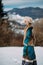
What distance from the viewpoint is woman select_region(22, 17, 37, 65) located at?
1565 mm

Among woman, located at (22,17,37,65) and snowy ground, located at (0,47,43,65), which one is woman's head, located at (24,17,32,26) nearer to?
woman, located at (22,17,37,65)

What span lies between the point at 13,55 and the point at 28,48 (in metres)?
0.16

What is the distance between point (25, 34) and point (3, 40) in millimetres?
226

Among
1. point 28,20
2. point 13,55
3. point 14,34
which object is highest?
point 28,20

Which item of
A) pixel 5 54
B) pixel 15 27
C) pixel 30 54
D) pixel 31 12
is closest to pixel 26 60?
pixel 30 54

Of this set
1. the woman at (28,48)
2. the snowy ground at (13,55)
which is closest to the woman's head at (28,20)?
the woman at (28,48)

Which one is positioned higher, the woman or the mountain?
the mountain

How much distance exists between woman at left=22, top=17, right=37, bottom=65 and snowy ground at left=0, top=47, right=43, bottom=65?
47 mm

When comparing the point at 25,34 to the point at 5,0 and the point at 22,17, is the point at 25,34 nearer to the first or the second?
the point at 22,17

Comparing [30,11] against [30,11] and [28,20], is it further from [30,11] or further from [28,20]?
[28,20]

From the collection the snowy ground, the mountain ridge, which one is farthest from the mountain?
the snowy ground

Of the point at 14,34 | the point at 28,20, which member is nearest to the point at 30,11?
the point at 28,20

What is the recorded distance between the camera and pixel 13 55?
1.61m

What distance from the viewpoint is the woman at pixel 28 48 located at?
1565 millimetres
